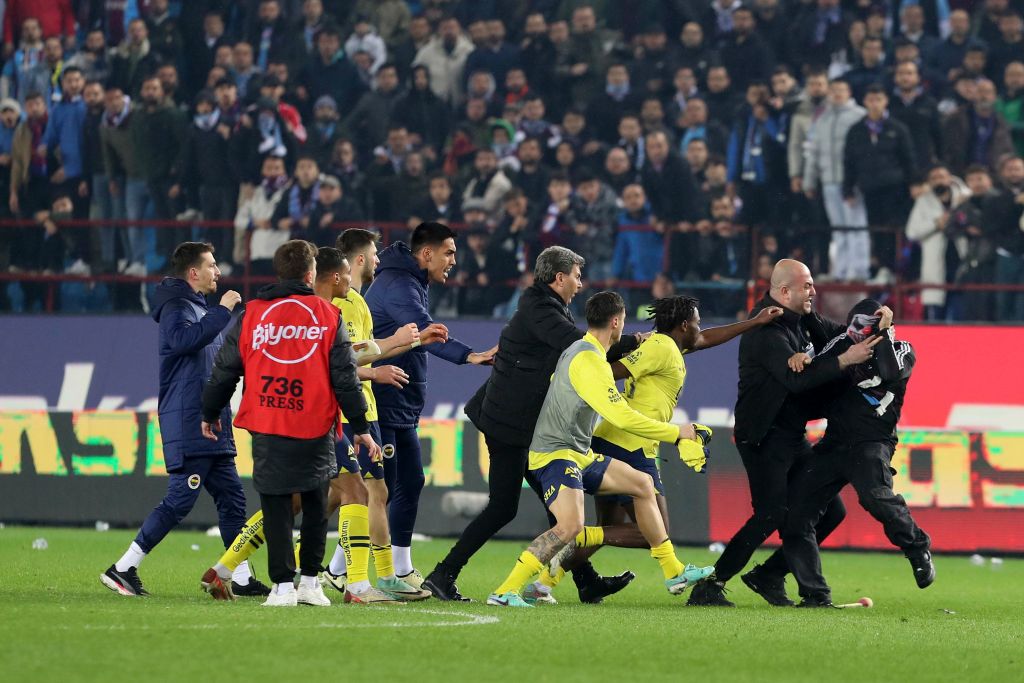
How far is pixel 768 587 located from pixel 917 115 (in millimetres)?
8953

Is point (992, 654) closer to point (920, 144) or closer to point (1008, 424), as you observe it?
point (1008, 424)

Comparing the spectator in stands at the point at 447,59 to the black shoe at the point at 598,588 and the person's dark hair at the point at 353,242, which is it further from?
the black shoe at the point at 598,588

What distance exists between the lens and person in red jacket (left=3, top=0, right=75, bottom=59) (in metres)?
20.6

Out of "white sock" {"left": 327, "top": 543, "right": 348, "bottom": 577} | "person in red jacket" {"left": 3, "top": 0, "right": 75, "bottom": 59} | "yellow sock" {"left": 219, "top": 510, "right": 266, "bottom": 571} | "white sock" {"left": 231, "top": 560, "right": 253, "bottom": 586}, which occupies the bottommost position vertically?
"white sock" {"left": 327, "top": 543, "right": 348, "bottom": 577}

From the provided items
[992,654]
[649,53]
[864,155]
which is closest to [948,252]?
[864,155]

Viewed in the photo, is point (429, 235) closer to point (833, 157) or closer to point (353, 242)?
point (353, 242)

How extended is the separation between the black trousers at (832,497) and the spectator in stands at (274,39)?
12.0 meters

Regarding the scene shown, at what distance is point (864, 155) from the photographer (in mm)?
17250

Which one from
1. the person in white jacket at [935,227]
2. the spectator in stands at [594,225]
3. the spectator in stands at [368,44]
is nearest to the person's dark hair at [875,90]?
the person in white jacket at [935,227]

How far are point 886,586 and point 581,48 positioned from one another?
31.7ft

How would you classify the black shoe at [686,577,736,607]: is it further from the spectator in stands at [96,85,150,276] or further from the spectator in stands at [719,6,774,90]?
the spectator in stands at [96,85,150,276]

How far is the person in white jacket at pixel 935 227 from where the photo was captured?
53.9ft

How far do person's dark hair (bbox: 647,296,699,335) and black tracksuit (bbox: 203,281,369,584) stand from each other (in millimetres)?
2328

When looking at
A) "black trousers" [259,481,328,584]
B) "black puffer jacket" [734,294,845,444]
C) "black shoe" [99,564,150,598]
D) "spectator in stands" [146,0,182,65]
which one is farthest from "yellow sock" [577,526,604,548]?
"spectator in stands" [146,0,182,65]
